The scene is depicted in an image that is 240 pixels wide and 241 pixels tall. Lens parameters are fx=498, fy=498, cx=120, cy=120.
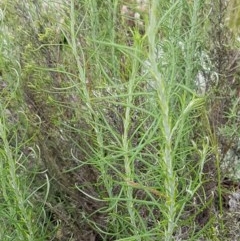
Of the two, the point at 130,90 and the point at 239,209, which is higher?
the point at 130,90

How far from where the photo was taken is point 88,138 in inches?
68.6

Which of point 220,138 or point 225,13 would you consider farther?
point 220,138

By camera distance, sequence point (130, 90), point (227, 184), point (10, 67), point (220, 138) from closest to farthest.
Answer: point (130, 90), point (10, 67), point (220, 138), point (227, 184)

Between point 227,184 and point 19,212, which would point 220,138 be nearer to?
point 227,184

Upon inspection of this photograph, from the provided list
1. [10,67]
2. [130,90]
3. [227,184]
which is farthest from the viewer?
[227,184]

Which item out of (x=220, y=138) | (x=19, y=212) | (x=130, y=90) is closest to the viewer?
(x=130, y=90)

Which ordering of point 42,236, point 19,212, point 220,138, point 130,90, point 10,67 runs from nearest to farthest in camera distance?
point 130,90 → point 19,212 → point 42,236 → point 10,67 → point 220,138

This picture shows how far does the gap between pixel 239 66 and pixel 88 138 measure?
60 cm

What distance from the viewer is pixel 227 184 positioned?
2102mm


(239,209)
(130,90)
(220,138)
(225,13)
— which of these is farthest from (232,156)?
(130,90)

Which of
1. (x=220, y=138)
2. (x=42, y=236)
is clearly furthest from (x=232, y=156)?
(x=42, y=236)

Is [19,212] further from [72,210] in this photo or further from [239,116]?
[239,116]

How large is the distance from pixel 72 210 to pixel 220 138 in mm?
610

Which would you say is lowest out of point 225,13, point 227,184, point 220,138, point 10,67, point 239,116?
point 227,184
